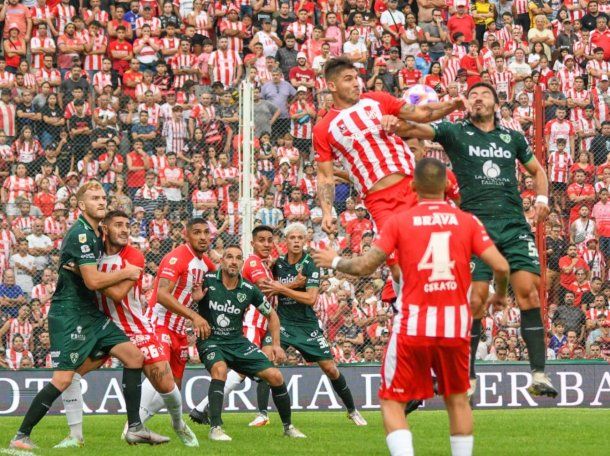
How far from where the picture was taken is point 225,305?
12.8 m

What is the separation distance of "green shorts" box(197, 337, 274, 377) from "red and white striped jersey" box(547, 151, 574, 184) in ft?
26.4

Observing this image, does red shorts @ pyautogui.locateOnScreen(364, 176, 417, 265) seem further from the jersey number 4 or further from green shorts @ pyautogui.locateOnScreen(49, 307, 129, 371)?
green shorts @ pyautogui.locateOnScreen(49, 307, 129, 371)

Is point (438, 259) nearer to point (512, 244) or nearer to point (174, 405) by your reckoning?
point (512, 244)

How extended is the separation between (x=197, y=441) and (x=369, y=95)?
3702 mm

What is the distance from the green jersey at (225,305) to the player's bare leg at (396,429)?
4.53 m

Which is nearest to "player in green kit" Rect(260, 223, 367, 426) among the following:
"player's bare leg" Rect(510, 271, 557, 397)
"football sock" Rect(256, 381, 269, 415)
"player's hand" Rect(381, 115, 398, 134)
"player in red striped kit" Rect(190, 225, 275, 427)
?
"player in red striped kit" Rect(190, 225, 275, 427)

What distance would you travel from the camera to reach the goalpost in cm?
1704

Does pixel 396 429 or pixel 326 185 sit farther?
pixel 326 185

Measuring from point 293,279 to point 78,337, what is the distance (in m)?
3.71

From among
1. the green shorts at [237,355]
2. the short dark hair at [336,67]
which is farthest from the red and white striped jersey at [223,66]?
the short dark hair at [336,67]

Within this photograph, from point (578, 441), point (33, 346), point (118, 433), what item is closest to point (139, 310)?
point (118, 433)

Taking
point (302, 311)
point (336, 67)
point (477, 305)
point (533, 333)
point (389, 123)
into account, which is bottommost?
point (302, 311)

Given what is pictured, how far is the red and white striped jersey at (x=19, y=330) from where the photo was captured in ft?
58.0

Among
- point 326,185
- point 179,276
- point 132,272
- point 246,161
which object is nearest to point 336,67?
point 326,185
